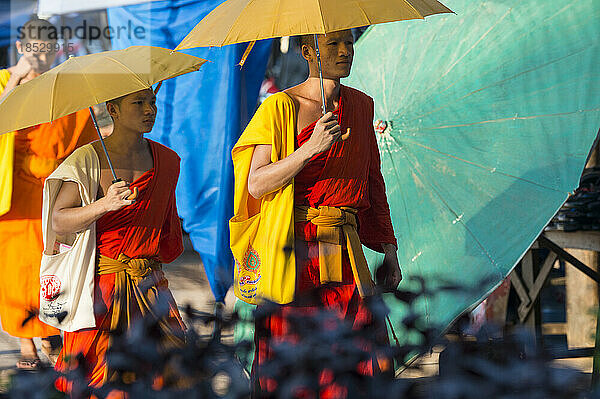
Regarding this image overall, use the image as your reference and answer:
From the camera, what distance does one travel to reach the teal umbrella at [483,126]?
3896mm

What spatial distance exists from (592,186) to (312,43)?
277cm

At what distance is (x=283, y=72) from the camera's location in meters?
6.45

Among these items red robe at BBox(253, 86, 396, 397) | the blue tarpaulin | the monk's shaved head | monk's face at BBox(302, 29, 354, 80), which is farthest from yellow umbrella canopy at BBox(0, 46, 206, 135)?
the blue tarpaulin

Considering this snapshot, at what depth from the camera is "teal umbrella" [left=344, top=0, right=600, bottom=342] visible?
12.8ft

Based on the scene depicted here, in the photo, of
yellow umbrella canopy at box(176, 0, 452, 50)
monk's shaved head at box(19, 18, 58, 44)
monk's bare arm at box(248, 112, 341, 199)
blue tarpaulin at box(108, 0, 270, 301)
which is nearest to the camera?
yellow umbrella canopy at box(176, 0, 452, 50)

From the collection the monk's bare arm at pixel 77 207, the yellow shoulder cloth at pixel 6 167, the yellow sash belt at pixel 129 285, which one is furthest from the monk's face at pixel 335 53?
the yellow shoulder cloth at pixel 6 167

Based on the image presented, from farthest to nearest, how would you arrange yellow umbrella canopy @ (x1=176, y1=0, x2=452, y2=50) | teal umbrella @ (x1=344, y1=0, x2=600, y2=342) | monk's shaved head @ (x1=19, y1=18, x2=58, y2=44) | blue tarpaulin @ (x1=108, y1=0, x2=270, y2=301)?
blue tarpaulin @ (x1=108, y1=0, x2=270, y2=301)
monk's shaved head @ (x1=19, y1=18, x2=58, y2=44)
teal umbrella @ (x1=344, y1=0, x2=600, y2=342)
yellow umbrella canopy @ (x1=176, y1=0, x2=452, y2=50)

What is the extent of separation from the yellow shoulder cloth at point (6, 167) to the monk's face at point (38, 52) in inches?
8.1

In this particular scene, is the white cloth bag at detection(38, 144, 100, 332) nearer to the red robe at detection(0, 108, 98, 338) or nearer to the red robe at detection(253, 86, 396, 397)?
the red robe at detection(253, 86, 396, 397)

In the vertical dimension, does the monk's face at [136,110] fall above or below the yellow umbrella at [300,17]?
below

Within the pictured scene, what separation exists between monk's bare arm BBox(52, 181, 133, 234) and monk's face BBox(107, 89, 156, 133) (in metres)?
0.27

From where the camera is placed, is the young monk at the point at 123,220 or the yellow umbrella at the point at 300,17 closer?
the yellow umbrella at the point at 300,17

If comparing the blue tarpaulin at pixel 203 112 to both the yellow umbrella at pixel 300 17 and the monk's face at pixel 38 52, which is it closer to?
the monk's face at pixel 38 52

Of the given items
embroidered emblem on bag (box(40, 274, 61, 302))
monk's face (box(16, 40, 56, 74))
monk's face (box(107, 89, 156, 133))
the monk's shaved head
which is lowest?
embroidered emblem on bag (box(40, 274, 61, 302))
